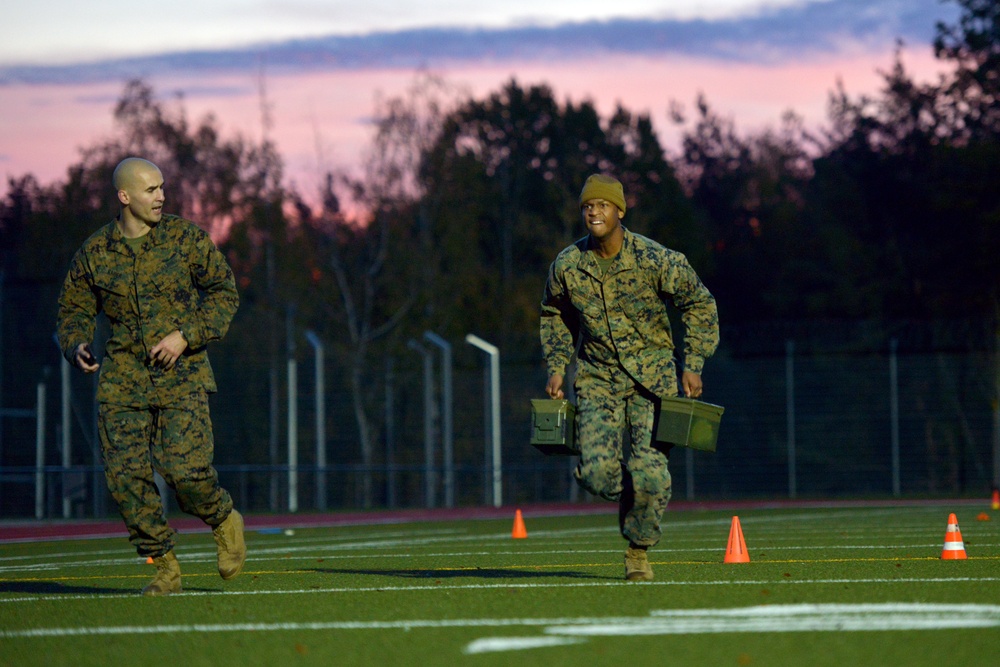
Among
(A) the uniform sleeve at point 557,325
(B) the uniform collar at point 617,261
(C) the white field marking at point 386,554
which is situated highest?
(B) the uniform collar at point 617,261

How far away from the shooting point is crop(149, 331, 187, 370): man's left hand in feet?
26.3

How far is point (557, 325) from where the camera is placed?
9000 mm

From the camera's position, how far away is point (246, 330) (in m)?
43.1

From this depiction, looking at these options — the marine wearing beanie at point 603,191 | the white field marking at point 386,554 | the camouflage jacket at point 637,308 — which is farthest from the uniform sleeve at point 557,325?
the white field marking at point 386,554

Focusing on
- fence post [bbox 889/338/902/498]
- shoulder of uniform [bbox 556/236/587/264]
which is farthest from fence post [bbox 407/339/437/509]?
shoulder of uniform [bbox 556/236/587/264]

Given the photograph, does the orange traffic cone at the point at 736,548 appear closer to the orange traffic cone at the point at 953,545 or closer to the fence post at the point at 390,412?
the orange traffic cone at the point at 953,545

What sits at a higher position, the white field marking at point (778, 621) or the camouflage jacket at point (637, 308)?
the camouflage jacket at point (637, 308)

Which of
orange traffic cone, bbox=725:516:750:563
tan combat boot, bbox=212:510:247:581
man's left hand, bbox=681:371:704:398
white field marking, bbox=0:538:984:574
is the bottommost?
white field marking, bbox=0:538:984:574

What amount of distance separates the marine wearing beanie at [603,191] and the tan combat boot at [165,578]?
9.04 feet

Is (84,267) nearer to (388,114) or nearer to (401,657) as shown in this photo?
(401,657)

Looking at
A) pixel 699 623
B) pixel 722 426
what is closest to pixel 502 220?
pixel 722 426

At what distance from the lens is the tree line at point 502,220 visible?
44125 millimetres

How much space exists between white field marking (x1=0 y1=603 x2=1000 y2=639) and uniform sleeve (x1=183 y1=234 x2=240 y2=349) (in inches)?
72.3

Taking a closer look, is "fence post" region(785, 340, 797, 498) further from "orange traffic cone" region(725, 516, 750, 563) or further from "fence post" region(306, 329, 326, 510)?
"orange traffic cone" region(725, 516, 750, 563)
